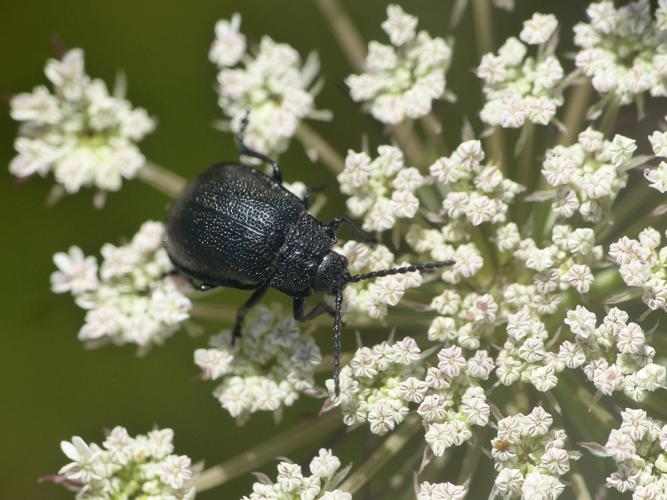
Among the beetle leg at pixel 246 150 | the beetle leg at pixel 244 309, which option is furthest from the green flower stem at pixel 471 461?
the beetle leg at pixel 246 150

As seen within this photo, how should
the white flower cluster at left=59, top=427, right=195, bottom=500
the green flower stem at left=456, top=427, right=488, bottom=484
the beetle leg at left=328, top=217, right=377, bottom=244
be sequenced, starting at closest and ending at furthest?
the green flower stem at left=456, top=427, right=488, bottom=484 < the white flower cluster at left=59, top=427, right=195, bottom=500 < the beetle leg at left=328, top=217, right=377, bottom=244

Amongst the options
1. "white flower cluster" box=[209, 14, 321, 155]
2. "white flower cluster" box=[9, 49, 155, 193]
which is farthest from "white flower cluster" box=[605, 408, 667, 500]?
"white flower cluster" box=[9, 49, 155, 193]

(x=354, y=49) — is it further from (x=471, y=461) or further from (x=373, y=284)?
(x=471, y=461)

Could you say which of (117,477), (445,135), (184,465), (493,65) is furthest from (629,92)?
(117,477)

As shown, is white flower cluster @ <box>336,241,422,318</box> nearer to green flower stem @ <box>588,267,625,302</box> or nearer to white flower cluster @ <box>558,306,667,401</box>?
white flower cluster @ <box>558,306,667,401</box>

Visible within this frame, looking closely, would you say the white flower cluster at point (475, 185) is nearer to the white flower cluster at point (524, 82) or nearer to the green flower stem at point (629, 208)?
the white flower cluster at point (524, 82)

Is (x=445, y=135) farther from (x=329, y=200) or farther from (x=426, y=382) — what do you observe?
(x=426, y=382)

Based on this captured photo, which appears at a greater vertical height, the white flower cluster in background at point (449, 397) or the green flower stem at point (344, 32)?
the green flower stem at point (344, 32)
